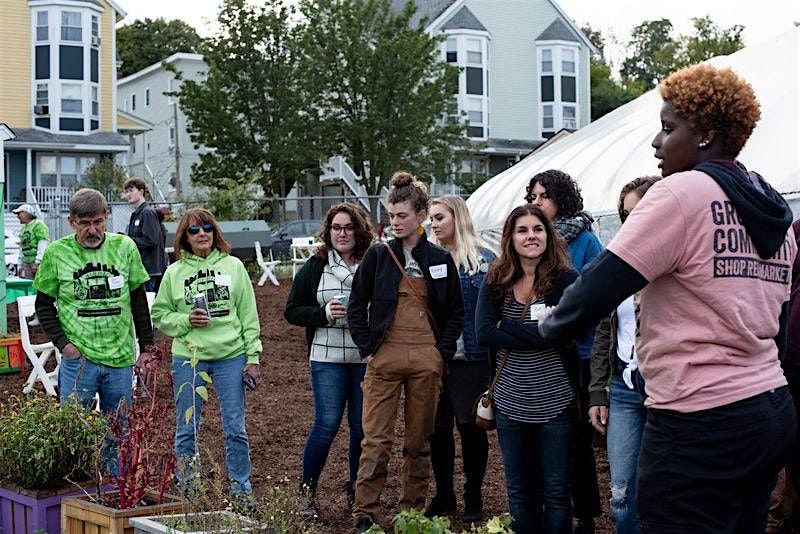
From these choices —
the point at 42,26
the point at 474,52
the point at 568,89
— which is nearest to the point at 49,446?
the point at 42,26

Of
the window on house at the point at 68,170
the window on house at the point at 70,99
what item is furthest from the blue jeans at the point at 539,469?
the window on house at the point at 70,99

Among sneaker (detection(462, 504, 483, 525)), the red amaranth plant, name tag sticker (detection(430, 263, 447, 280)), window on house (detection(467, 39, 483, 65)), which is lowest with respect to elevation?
sneaker (detection(462, 504, 483, 525))

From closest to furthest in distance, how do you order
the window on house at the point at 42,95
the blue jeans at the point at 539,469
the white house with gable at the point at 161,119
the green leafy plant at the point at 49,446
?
the blue jeans at the point at 539,469 → the green leafy plant at the point at 49,446 → the window on house at the point at 42,95 → the white house with gable at the point at 161,119

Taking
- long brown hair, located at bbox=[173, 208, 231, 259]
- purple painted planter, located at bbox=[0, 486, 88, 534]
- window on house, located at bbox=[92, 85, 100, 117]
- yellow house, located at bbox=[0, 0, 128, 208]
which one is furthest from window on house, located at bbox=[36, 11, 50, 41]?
purple painted planter, located at bbox=[0, 486, 88, 534]

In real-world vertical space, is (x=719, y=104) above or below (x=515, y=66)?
below

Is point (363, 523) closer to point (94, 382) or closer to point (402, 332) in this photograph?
point (402, 332)

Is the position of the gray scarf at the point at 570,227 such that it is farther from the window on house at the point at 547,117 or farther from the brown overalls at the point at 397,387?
the window on house at the point at 547,117

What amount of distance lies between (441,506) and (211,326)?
1.80 meters

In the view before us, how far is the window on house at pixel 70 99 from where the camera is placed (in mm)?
44656

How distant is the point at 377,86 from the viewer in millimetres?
38719

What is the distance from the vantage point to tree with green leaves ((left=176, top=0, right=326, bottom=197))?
39.7 metres

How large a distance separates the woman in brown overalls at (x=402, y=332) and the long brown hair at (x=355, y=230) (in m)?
0.56

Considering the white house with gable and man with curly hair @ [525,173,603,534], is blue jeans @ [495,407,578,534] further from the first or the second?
the white house with gable

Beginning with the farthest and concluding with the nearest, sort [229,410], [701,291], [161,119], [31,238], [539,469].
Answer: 1. [161,119]
2. [31,238]
3. [229,410]
4. [539,469]
5. [701,291]
